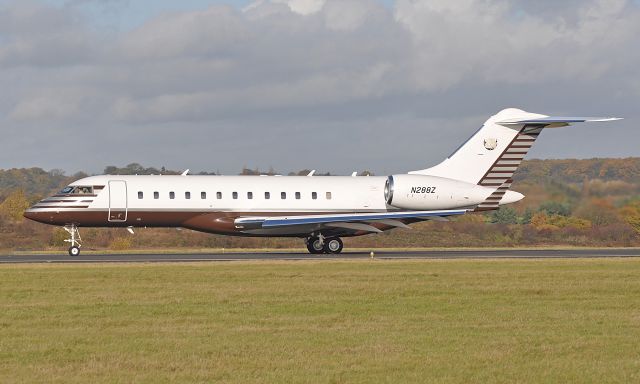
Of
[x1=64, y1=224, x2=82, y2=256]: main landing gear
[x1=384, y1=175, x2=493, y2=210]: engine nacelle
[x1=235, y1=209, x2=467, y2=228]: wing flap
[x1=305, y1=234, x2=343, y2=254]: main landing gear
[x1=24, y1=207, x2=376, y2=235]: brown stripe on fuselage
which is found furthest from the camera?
[x1=305, y1=234, x2=343, y2=254]: main landing gear

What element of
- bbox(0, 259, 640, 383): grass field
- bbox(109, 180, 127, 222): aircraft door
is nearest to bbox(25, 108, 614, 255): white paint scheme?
bbox(109, 180, 127, 222): aircraft door

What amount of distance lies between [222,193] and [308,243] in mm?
4598

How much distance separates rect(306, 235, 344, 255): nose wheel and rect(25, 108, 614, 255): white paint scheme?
0.17 ft

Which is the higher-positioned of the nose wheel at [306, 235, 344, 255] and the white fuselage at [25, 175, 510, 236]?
the white fuselage at [25, 175, 510, 236]

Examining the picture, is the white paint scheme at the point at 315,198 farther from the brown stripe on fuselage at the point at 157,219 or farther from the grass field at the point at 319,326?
the grass field at the point at 319,326

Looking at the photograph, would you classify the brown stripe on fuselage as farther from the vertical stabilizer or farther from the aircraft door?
the vertical stabilizer

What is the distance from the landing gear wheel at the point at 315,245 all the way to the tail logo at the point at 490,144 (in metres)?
8.63

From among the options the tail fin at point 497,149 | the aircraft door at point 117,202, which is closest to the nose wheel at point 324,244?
the tail fin at point 497,149

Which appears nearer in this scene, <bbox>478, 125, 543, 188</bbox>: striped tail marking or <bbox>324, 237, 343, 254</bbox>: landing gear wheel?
<bbox>324, 237, 343, 254</bbox>: landing gear wheel

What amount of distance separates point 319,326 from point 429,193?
26.5 metres

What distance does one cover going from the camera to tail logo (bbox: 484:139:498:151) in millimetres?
46094

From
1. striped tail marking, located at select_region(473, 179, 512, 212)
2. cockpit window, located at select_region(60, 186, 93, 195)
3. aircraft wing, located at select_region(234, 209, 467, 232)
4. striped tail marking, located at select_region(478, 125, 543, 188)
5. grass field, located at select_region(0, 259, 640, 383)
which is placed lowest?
grass field, located at select_region(0, 259, 640, 383)

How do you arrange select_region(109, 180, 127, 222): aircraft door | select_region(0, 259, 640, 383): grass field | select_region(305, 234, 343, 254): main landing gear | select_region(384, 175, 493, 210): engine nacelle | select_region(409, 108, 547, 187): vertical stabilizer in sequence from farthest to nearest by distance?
1. select_region(409, 108, 547, 187): vertical stabilizer
2. select_region(305, 234, 343, 254): main landing gear
3. select_region(384, 175, 493, 210): engine nacelle
4. select_region(109, 180, 127, 222): aircraft door
5. select_region(0, 259, 640, 383): grass field

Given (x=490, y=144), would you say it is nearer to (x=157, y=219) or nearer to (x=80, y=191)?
(x=157, y=219)
